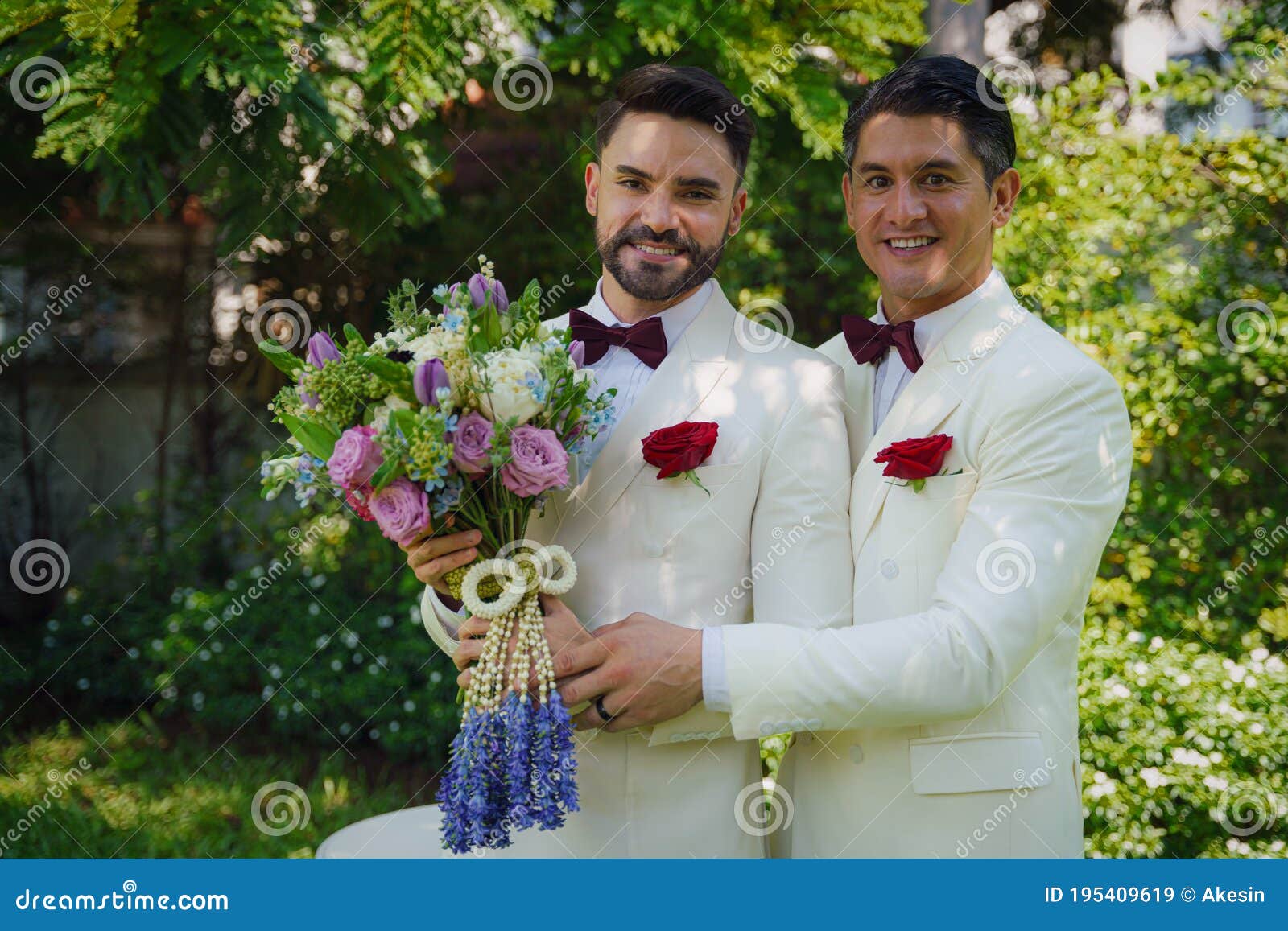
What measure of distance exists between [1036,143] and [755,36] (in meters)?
1.83

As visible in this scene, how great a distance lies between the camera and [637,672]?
2346mm

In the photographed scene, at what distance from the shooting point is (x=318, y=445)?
2.28 meters

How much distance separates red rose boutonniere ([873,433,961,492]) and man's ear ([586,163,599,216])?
1.02 meters

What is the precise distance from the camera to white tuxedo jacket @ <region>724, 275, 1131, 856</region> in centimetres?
235

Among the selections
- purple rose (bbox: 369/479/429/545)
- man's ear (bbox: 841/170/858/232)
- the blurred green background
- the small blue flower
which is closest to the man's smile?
man's ear (bbox: 841/170/858/232)

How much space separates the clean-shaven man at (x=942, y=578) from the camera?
7.73ft

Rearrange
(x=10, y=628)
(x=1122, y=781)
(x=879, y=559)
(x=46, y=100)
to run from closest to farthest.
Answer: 1. (x=879, y=559)
2. (x=46, y=100)
3. (x=1122, y=781)
4. (x=10, y=628)

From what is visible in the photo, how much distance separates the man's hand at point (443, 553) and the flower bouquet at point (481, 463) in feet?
0.12

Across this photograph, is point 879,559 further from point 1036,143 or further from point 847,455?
point 1036,143

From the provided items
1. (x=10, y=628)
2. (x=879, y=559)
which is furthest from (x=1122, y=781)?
(x=10, y=628)

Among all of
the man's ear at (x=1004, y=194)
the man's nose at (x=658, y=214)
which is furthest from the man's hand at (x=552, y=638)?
the man's ear at (x=1004, y=194)

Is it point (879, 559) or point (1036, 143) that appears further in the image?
point (1036, 143)

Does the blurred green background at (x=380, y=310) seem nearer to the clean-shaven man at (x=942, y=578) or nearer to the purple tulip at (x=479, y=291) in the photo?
the clean-shaven man at (x=942, y=578)

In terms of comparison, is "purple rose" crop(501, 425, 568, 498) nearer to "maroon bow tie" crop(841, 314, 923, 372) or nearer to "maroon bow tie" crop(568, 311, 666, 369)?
"maroon bow tie" crop(568, 311, 666, 369)
